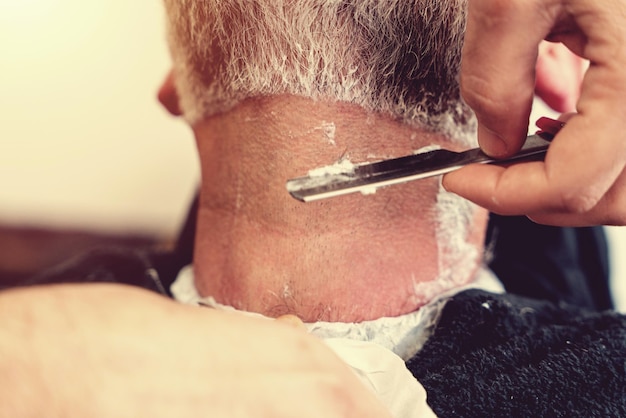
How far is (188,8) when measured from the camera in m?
0.59

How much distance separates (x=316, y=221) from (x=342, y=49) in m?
0.18

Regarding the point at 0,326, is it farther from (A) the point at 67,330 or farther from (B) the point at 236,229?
(B) the point at 236,229

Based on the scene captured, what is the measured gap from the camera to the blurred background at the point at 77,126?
5.12ft

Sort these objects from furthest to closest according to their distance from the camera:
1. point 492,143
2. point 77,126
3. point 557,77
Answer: point 77,126 < point 557,77 < point 492,143

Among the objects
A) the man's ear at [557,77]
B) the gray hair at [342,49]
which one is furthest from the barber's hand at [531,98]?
the man's ear at [557,77]

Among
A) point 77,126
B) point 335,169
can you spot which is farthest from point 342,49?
point 77,126

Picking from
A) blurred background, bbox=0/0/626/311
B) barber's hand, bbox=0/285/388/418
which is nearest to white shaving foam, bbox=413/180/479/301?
barber's hand, bbox=0/285/388/418

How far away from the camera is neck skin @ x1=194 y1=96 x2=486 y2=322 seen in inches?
22.9

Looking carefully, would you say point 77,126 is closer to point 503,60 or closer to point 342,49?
point 342,49

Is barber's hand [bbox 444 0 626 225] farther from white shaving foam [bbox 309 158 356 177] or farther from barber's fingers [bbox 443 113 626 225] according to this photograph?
white shaving foam [bbox 309 158 356 177]

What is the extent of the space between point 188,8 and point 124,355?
37 centimetres

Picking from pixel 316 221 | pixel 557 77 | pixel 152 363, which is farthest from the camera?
pixel 557 77

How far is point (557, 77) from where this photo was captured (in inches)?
27.6

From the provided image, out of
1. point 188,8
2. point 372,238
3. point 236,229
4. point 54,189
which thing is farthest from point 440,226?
point 54,189
